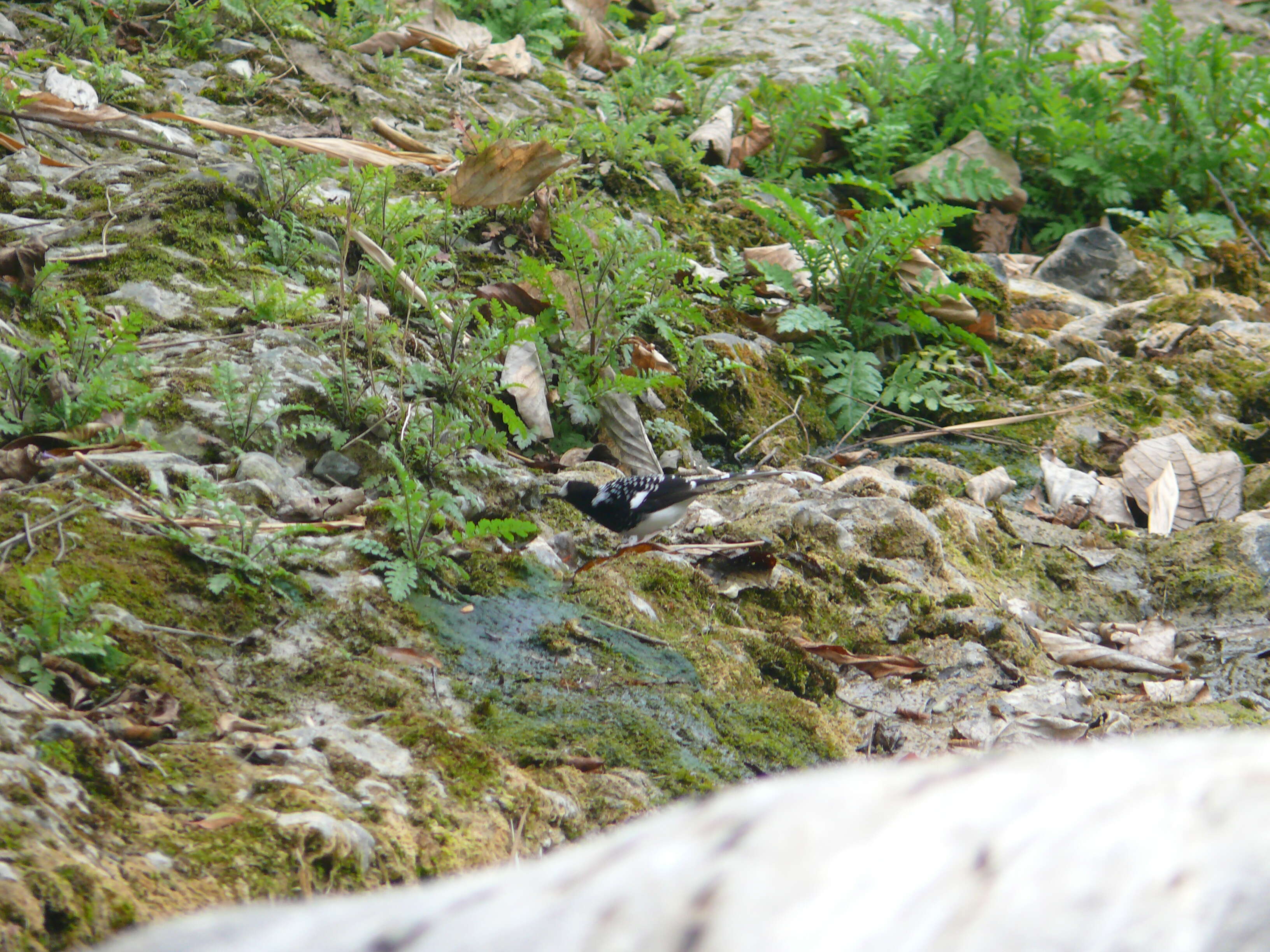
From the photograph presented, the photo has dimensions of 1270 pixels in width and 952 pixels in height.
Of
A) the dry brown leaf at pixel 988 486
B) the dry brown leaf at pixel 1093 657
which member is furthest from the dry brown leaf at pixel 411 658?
the dry brown leaf at pixel 988 486

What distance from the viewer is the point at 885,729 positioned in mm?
2641

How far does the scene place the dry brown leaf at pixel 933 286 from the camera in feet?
16.1

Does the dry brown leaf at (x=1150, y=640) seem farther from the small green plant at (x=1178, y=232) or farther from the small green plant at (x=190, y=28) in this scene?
the small green plant at (x=190, y=28)

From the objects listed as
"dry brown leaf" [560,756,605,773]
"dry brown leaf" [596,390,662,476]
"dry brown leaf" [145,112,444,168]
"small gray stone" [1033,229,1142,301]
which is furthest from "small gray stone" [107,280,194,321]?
"small gray stone" [1033,229,1142,301]

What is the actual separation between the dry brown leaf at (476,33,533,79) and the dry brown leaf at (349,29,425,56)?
0.48 m

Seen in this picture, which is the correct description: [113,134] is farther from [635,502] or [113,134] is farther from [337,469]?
[635,502]

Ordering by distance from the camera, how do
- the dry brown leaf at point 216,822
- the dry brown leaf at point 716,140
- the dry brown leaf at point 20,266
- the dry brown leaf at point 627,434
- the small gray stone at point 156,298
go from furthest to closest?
the dry brown leaf at point 716,140, the dry brown leaf at point 627,434, the small gray stone at point 156,298, the dry brown leaf at point 20,266, the dry brown leaf at point 216,822

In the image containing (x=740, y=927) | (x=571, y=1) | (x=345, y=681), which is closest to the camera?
(x=740, y=927)

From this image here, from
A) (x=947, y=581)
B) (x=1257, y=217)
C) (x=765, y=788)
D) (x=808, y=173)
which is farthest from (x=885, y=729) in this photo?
(x=1257, y=217)

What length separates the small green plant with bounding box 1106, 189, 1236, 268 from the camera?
5.98m

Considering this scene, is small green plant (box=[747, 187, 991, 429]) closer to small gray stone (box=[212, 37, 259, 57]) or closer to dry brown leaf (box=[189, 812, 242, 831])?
small gray stone (box=[212, 37, 259, 57])

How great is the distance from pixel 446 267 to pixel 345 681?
2.33 metres

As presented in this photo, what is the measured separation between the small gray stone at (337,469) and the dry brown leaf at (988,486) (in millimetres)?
2495

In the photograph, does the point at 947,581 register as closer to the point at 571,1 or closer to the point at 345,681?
the point at 345,681
